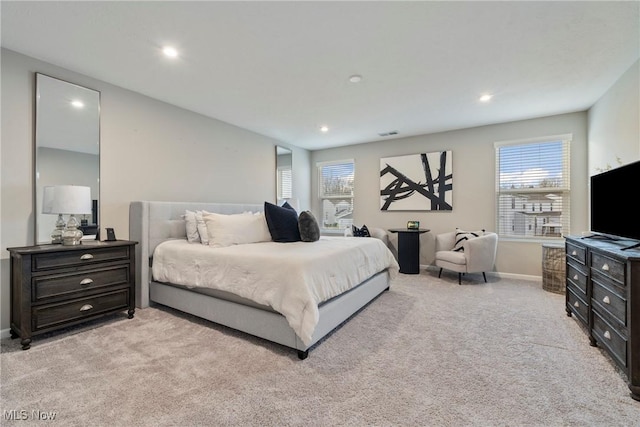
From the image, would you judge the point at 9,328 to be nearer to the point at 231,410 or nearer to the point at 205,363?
the point at 205,363

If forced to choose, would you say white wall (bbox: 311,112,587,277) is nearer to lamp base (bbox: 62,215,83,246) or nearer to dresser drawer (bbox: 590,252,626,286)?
dresser drawer (bbox: 590,252,626,286)

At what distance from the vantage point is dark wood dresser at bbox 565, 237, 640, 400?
5.33 ft

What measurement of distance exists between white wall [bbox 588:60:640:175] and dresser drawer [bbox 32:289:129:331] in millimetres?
5109

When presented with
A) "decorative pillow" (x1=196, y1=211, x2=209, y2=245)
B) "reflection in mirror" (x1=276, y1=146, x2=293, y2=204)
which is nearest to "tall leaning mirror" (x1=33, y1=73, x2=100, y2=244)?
"decorative pillow" (x1=196, y1=211, x2=209, y2=245)

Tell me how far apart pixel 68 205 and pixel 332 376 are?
2.69 metres

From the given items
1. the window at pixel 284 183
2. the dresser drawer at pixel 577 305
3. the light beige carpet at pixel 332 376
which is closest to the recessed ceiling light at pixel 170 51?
the light beige carpet at pixel 332 376

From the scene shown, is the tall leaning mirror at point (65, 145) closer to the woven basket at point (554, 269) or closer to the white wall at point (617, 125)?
the white wall at point (617, 125)

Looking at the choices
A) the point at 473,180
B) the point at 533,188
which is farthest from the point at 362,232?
the point at 533,188

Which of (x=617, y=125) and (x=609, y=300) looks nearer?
(x=609, y=300)

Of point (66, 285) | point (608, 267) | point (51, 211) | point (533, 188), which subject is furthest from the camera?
point (533, 188)

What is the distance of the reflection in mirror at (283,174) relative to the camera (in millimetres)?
5500

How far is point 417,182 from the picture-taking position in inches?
206

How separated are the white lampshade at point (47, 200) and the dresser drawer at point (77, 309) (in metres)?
Answer: 0.85

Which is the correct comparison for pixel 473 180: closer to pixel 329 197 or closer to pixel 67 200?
pixel 329 197
